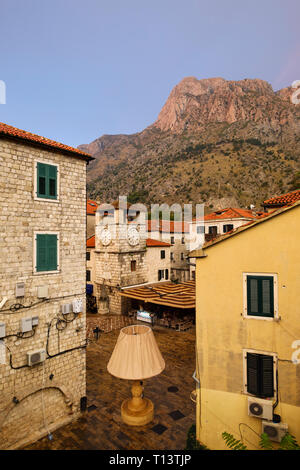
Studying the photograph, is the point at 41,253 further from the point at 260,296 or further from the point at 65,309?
the point at 260,296

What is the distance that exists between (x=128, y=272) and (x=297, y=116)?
11479 cm

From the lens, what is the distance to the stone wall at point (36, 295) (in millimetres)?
9023

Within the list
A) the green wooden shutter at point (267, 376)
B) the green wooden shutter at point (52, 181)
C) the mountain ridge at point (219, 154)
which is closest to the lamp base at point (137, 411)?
the green wooden shutter at point (267, 376)

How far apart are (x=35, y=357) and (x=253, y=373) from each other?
7.54m

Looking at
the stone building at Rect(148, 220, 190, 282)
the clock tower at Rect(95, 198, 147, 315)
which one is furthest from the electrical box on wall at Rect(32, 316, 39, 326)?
the stone building at Rect(148, 220, 190, 282)

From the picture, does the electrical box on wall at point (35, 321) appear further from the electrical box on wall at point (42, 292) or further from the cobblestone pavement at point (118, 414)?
the cobblestone pavement at point (118, 414)

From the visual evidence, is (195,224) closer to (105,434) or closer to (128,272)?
(128,272)

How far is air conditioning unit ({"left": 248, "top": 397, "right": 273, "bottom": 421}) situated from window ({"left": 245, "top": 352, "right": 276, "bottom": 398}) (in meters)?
0.18

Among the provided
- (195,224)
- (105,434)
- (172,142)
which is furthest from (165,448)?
(172,142)

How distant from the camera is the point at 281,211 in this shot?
6836mm

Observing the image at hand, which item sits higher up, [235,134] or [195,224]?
[235,134]

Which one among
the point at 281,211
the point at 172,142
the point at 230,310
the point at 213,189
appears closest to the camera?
the point at 281,211

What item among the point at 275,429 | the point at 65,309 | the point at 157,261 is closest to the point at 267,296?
the point at 275,429

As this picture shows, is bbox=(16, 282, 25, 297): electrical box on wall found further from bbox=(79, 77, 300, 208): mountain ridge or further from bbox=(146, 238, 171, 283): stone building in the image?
bbox=(79, 77, 300, 208): mountain ridge
